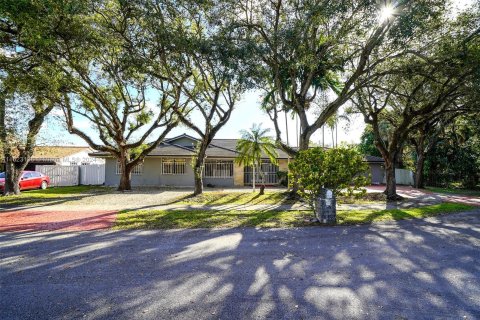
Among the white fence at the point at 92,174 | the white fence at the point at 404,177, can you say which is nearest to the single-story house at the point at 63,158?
the white fence at the point at 92,174

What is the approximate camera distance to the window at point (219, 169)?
82.2 ft

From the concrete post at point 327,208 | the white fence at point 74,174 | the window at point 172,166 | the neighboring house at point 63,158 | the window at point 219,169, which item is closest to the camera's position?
the concrete post at point 327,208

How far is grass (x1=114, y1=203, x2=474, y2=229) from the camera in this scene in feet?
30.0

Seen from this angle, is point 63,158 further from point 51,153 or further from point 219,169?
point 219,169

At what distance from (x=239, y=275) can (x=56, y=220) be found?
26.0 ft

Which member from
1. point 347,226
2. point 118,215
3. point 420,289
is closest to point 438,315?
point 420,289

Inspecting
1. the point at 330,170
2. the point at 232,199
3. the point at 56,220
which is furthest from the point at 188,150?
the point at 330,170

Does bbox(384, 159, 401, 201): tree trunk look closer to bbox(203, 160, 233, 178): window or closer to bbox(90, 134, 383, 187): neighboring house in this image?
bbox(90, 134, 383, 187): neighboring house

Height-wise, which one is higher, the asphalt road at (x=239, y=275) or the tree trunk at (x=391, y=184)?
the tree trunk at (x=391, y=184)

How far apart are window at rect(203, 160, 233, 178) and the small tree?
1556 cm

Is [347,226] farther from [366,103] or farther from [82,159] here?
[82,159]

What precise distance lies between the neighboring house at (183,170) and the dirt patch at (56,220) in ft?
41.9

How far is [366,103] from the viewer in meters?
17.4

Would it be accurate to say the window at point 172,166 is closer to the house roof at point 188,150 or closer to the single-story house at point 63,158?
the house roof at point 188,150
